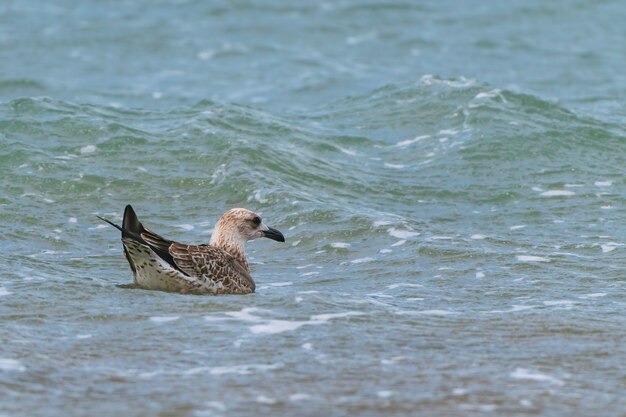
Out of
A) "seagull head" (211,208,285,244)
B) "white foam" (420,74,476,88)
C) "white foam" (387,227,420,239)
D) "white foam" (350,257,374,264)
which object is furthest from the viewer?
"white foam" (420,74,476,88)

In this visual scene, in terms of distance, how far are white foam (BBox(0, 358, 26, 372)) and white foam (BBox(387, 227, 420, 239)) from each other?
5681 millimetres

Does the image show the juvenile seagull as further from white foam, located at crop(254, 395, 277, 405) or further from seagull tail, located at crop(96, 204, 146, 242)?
white foam, located at crop(254, 395, 277, 405)

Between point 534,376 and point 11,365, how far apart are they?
3.33 metres

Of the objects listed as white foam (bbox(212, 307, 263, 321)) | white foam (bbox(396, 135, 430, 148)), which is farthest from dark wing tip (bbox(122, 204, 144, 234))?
white foam (bbox(396, 135, 430, 148))

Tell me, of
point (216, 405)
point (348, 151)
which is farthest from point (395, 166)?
point (216, 405)

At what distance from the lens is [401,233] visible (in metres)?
13.6

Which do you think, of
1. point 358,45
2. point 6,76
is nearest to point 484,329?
point 6,76

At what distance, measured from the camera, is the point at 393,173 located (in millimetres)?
17219

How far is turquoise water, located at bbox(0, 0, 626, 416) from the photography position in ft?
27.2

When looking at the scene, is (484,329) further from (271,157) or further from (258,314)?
(271,157)

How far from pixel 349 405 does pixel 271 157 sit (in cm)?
1001

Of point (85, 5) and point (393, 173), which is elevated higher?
point (85, 5)

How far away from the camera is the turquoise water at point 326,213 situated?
8281mm

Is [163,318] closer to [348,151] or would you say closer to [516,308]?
[516,308]
